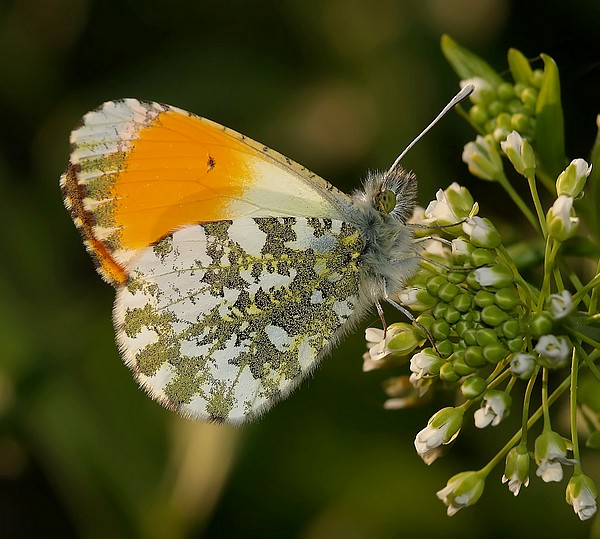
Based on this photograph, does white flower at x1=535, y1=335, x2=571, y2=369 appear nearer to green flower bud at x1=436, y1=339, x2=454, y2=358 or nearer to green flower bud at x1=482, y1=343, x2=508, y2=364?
green flower bud at x1=482, y1=343, x2=508, y2=364

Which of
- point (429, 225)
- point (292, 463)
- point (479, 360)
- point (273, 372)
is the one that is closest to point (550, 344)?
point (479, 360)

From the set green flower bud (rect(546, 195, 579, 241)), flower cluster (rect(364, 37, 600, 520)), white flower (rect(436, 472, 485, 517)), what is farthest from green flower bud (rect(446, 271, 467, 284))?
white flower (rect(436, 472, 485, 517))

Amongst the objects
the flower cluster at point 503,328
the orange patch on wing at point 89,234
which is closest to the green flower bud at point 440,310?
the flower cluster at point 503,328

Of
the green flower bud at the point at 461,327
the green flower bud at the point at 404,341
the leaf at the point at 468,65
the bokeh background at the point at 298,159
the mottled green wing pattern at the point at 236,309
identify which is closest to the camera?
the green flower bud at the point at 461,327

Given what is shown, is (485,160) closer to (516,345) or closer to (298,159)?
(516,345)

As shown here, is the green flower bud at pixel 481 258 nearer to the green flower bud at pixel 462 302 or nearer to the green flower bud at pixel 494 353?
the green flower bud at pixel 462 302

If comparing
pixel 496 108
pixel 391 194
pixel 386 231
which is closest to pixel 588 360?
pixel 386 231

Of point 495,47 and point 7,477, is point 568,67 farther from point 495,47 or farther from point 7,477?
point 7,477

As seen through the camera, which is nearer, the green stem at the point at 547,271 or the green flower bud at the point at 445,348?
the green stem at the point at 547,271
